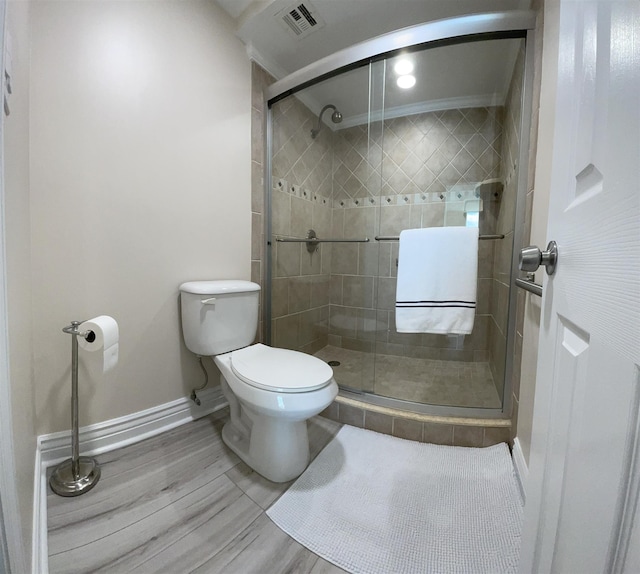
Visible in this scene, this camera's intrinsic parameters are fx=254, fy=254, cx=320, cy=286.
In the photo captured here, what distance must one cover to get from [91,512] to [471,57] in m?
2.52

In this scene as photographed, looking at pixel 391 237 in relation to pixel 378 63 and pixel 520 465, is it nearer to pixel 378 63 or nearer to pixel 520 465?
pixel 378 63

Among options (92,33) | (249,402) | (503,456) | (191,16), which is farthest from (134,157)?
(503,456)

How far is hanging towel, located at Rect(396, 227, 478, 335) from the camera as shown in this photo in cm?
127

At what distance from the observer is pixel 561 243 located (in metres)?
0.44

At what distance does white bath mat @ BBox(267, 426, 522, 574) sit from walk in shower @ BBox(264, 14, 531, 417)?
25 centimetres

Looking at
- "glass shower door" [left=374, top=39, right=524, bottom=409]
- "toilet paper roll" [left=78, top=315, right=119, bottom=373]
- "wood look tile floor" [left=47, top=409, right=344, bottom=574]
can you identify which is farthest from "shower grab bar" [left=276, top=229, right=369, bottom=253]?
"wood look tile floor" [left=47, top=409, right=344, bottom=574]

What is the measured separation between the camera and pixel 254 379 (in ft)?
3.06

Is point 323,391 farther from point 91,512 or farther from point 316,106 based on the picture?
point 316,106

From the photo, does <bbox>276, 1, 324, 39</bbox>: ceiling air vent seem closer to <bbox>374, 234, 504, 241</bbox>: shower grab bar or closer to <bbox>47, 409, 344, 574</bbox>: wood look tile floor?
<bbox>374, 234, 504, 241</bbox>: shower grab bar

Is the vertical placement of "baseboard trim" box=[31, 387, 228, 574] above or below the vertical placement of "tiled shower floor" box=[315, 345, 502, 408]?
below

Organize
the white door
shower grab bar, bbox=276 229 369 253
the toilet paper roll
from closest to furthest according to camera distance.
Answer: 1. the white door
2. the toilet paper roll
3. shower grab bar, bbox=276 229 369 253

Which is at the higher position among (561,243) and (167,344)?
(561,243)

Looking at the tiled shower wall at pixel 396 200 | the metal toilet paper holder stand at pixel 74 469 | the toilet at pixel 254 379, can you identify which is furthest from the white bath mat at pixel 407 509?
the tiled shower wall at pixel 396 200

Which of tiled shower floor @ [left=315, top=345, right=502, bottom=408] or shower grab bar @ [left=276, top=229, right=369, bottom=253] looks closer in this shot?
tiled shower floor @ [left=315, top=345, right=502, bottom=408]
